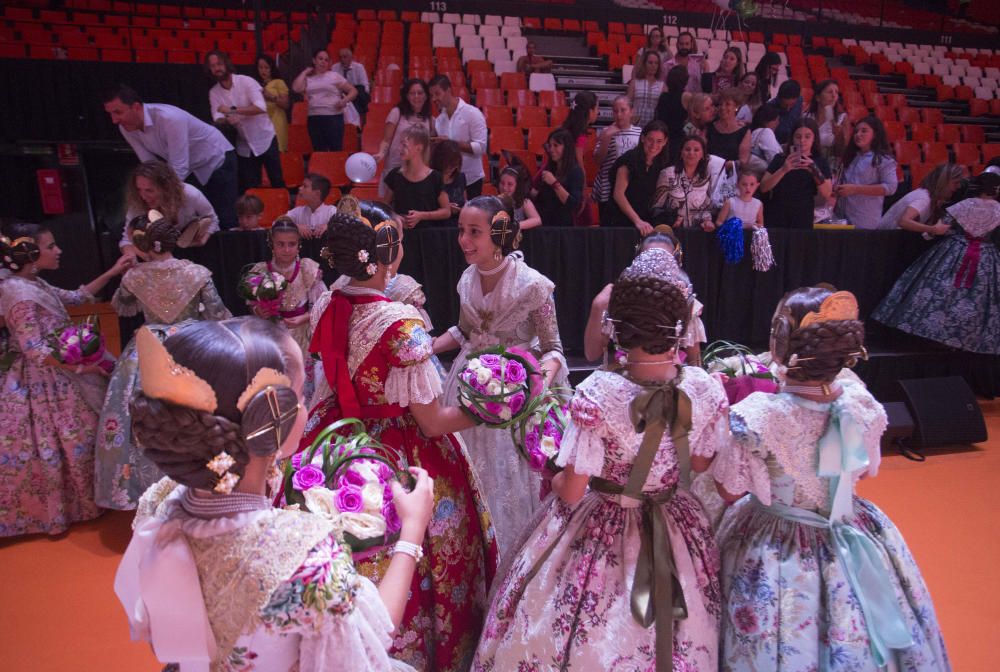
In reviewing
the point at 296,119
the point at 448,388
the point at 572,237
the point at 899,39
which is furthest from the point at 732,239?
the point at 899,39

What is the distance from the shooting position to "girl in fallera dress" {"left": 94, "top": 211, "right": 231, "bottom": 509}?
3354 mm

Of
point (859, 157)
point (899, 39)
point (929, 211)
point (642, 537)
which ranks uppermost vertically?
point (899, 39)

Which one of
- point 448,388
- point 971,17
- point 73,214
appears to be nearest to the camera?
point 448,388

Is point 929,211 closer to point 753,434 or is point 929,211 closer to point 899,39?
point 753,434

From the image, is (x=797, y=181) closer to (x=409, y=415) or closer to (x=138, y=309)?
(x=409, y=415)

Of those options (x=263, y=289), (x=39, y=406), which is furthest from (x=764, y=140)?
(x=39, y=406)

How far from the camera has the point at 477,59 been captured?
985cm

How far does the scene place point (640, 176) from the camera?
4.91 metres

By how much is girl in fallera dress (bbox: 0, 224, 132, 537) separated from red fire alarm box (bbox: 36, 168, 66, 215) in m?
5.67

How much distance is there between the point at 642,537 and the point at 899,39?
1635cm

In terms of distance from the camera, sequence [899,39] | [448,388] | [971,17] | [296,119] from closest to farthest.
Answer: [448,388], [296,119], [899,39], [971,17]

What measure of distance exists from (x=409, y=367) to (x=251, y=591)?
35.3 inches

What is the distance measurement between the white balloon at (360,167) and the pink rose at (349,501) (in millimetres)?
4728

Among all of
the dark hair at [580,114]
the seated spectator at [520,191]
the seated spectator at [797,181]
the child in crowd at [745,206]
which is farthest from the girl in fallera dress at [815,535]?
the dark hair at [580,114]
